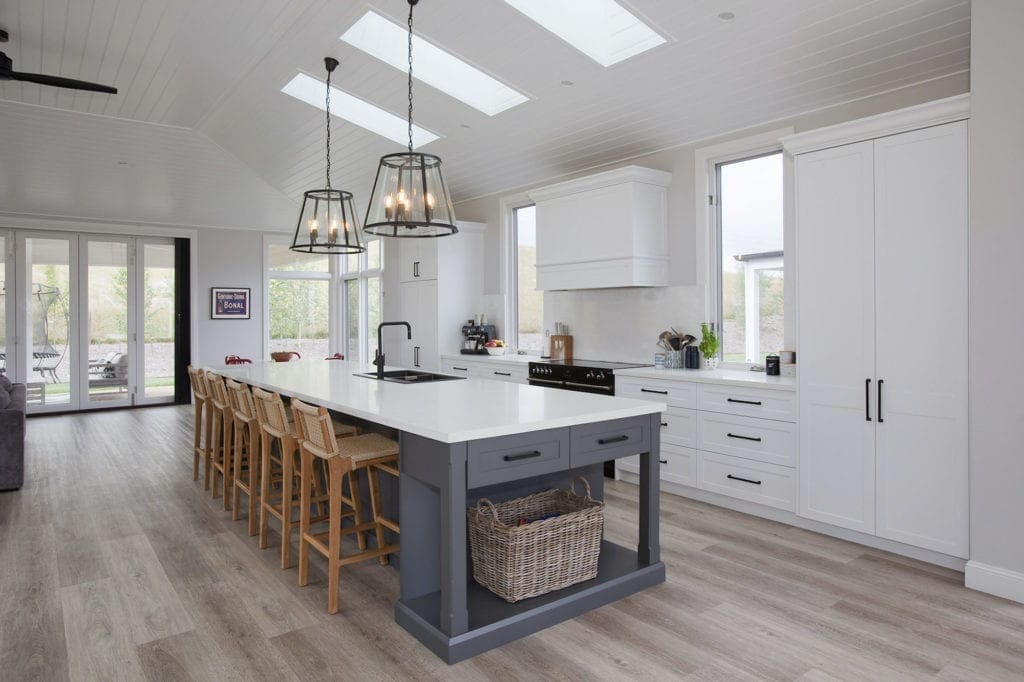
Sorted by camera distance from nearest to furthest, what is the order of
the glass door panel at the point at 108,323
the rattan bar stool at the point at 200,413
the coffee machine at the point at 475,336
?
the rattan bar stool at the point at 200,413, the coffee machine at the point at 475,336, the glass door panel at the point at 108,323

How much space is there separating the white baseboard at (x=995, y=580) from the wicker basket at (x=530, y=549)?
5.61 feet

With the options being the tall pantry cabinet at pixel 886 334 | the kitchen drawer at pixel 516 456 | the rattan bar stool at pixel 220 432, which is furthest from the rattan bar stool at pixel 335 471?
the tall pantry cabinet at pixel 886 334

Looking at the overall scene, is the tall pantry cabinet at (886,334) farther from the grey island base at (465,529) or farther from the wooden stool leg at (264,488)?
the wooden stool leg at (264,488)

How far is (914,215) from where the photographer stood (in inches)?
125

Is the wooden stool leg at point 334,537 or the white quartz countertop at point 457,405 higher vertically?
the white quartz countertop at point 457,405

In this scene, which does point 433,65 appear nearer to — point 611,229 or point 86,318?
point 611,229

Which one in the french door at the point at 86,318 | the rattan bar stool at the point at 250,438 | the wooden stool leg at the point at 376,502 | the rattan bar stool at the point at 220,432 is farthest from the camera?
the french door at the point at 86,318

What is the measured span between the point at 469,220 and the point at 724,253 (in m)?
3.41

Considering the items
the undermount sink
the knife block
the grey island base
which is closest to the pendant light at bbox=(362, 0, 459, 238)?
the undermount sink

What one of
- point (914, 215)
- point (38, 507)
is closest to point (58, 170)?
point (38, 507)

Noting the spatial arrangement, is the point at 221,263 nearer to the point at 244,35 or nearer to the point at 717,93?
the point at 244,35

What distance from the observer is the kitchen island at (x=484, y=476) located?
2355 millimetres

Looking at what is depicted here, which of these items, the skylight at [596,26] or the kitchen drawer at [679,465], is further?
the kitchen drawer at [679,465]

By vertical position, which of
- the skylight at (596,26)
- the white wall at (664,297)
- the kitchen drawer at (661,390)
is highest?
the skylight at (596,26)
